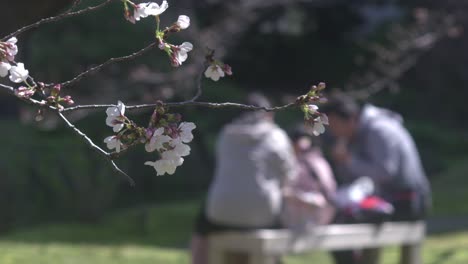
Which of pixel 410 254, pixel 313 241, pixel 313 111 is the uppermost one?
pixel 410 254

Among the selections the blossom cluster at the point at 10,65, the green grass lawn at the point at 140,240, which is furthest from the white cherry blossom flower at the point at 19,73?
the green grass lawn at the point at 140,240

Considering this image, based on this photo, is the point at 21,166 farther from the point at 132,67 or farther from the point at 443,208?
the point at 443,208

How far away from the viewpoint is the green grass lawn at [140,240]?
8250 mm

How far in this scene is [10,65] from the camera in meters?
2.15

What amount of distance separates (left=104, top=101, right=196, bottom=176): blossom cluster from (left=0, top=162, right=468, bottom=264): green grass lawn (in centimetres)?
539

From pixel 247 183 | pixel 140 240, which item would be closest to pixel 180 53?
pixel 247 183

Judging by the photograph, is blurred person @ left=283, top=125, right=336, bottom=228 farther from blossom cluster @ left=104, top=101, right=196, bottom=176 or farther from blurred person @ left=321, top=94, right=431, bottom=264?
blossom cluster @ left=104, top=101, right=196, bottom=176

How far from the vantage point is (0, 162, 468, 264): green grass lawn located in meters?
8.25

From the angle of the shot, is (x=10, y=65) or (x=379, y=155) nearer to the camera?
(x=10, y=65)

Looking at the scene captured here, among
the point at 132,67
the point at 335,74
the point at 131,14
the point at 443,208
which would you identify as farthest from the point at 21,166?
the point at 131,14

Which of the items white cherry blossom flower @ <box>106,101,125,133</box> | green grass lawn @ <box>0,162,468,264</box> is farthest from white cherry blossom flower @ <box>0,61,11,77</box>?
green grass lawn @ <box>0,162,468,264</box>

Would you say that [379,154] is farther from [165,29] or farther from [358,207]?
[165,29]

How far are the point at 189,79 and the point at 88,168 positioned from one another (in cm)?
207

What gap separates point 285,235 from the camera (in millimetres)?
6371
